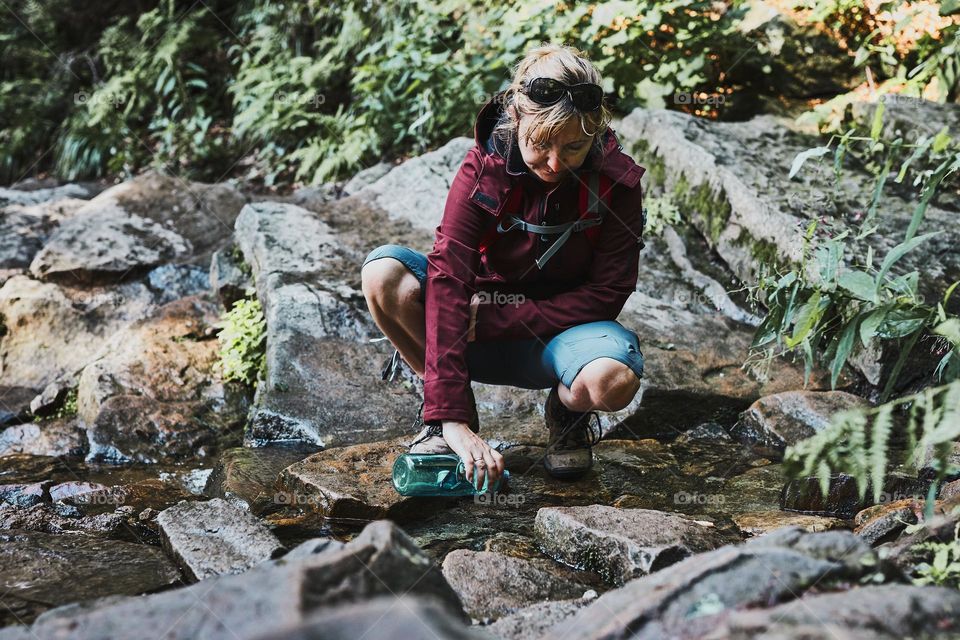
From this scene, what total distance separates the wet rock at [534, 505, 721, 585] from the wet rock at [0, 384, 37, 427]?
10.9ft

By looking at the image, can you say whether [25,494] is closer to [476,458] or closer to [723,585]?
[476,458]

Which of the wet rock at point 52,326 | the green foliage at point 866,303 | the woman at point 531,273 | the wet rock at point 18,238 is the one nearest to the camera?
the green foliage at point 866,303

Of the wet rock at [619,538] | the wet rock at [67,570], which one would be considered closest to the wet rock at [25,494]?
the wet rock at [67,570]

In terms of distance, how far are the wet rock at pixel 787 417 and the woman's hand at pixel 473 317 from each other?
1521 millimetres

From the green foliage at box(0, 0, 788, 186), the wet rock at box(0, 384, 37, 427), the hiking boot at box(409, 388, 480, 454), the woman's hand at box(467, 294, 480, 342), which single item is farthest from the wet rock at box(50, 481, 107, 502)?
the green foliage at box(0, 0, 788, 186)

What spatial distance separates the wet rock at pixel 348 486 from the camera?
306cm

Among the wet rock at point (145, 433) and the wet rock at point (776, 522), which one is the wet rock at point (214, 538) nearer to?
the wet rock at point (145, 433)

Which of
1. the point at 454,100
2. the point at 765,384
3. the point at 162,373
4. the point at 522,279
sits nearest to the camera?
the point at 522,279

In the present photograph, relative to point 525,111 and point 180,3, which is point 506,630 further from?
point 180,3

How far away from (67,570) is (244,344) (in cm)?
235

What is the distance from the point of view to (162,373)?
15.3ft

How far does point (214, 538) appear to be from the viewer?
8.71ft

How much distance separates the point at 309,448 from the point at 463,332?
1.29 meters

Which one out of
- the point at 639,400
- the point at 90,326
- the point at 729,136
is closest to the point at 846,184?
the point at 729,136
